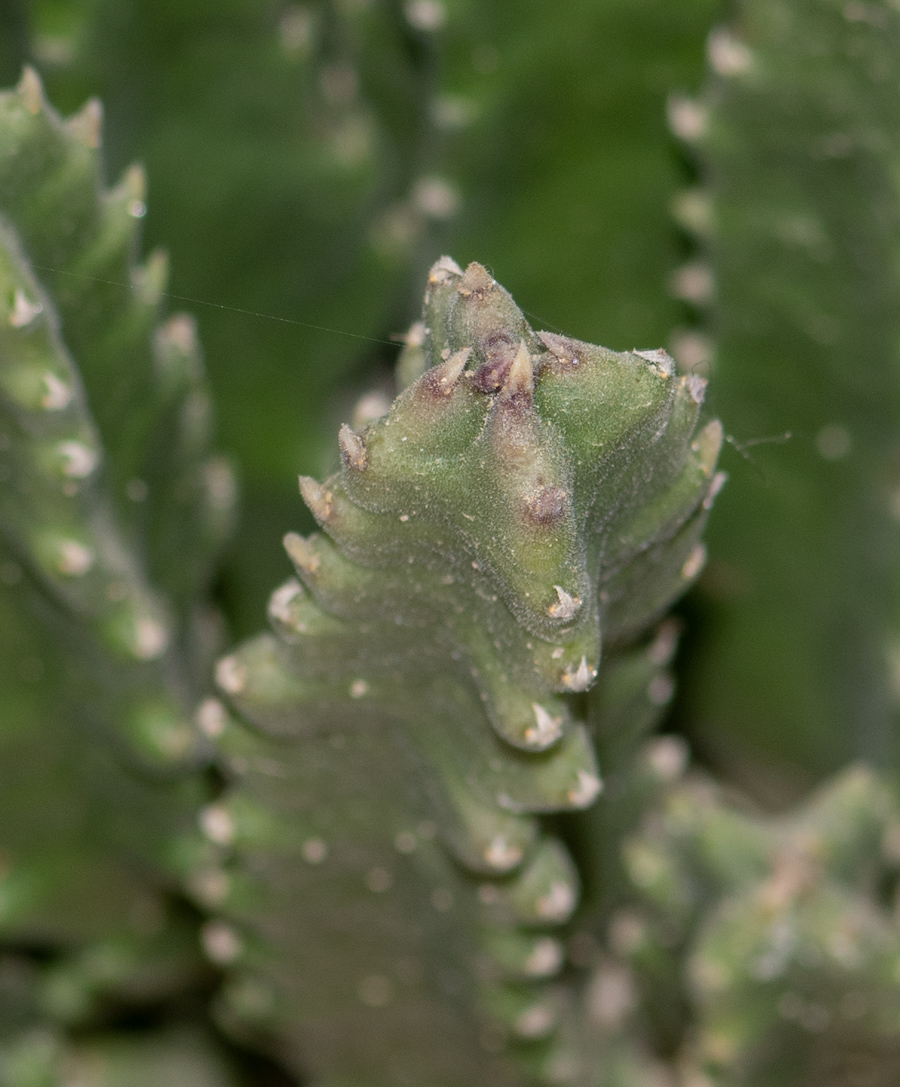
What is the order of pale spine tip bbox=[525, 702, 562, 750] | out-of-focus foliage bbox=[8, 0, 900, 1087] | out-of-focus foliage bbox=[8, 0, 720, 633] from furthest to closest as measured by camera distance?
out-of-focus foliage bbox=[8, 0, 720, 633] → out-of-focus foliage bbox=[8, 0, 900, 1087] → pale spine tip bbox=[525, 702, 562, 750]

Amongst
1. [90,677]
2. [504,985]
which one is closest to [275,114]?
A: [90,677]

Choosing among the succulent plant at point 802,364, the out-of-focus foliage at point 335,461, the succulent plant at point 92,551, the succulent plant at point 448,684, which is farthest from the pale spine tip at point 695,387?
the succulent plant at point 92,551

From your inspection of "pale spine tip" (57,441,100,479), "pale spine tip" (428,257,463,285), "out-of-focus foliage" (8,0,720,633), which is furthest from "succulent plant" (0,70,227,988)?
"pale spine tip" (428,257,463,285)

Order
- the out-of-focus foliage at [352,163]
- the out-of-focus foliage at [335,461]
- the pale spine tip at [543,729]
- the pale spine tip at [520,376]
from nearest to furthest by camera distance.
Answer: the pale spine tip at [520,376] → the pale spine tip at [543,729] → the out-of-focus foliage at [335,461] → the out-of-focus foliage at [352,163]

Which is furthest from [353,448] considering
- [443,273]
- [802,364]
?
[802,364]

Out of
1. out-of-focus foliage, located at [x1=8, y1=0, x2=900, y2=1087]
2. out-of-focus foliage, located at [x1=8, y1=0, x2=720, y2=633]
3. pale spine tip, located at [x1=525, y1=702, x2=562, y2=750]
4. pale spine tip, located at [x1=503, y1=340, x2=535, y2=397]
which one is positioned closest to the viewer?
pale spine tip, located at [x1=503, y1=340, x2=535, y2=397]

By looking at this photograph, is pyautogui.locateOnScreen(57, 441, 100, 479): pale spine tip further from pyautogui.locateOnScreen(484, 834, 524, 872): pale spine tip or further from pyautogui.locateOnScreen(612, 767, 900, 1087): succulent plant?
pyautogui.locateOnScreen(612, 767, 900, 1087): succulent plant

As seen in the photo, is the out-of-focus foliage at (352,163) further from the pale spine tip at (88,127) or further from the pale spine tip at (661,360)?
the pale spine tip at (661,360)

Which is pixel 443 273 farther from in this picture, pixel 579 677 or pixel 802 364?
pixel 802 364

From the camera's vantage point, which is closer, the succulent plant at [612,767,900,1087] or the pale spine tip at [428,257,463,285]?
the pale spine tip at [428,257,463,285]

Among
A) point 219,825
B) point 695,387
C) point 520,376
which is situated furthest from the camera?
point 219,825

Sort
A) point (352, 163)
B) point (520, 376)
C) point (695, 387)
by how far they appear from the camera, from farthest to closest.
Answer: point (352, 163), point (695, 387), point (520, 376)

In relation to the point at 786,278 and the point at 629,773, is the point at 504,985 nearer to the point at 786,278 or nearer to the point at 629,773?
the point at 629,773
